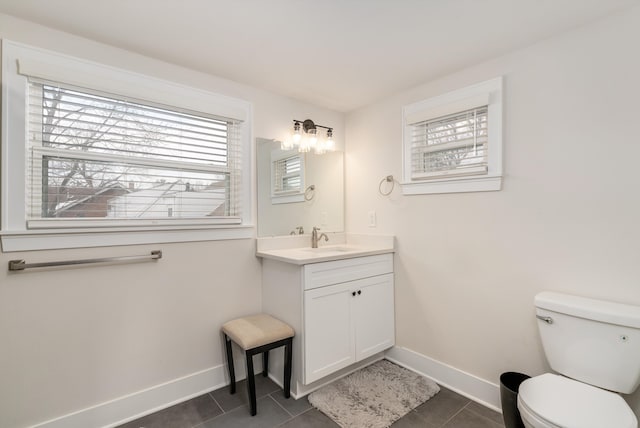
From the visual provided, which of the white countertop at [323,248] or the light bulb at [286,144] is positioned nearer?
the white countertop at [323,248]

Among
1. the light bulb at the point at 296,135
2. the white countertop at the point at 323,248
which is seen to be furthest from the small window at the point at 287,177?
the white countertop at the point at 323,248

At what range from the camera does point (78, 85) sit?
1697 mm

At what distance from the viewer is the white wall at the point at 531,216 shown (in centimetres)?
153

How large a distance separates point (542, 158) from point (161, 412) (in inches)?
107

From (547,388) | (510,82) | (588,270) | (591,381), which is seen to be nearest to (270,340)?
(547,388)

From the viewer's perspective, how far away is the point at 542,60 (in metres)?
1.76

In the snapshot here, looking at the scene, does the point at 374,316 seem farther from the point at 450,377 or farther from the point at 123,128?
the point at 123,128

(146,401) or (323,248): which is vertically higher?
(323,248)

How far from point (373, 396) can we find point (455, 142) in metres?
1.79

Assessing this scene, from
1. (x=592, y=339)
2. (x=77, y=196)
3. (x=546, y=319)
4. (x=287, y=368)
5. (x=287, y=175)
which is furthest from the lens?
(x=287, y=175)

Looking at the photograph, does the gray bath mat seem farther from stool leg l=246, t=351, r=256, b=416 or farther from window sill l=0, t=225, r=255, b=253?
window sill l=0, t=225, r=255, b=253

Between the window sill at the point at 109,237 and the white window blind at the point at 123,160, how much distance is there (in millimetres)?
70

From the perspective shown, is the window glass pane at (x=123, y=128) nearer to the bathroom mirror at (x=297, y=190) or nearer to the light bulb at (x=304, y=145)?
the bathroom mirror at (x=297, y=190)

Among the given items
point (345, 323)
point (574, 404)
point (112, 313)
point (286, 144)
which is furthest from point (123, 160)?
point (574, 404)
